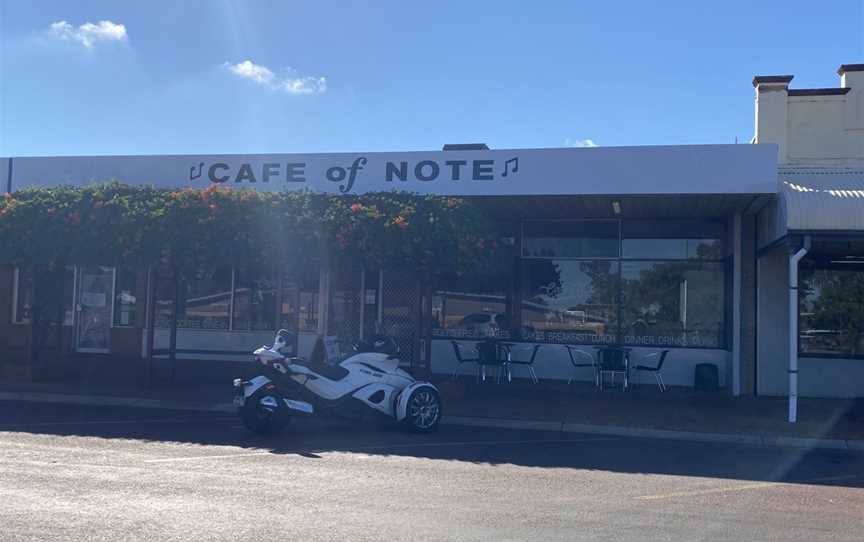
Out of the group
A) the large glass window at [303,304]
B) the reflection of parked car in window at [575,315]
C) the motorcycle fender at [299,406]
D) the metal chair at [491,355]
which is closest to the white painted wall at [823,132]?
the reflection of parked car in window at [575,315]

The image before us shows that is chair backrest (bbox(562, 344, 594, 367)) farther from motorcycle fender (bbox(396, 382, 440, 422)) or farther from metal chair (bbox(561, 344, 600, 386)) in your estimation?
motorcycle fender (bbox(396, 382, 440, 422))

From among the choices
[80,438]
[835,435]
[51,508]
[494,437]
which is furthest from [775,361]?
[51,508]

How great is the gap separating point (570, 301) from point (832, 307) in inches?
199

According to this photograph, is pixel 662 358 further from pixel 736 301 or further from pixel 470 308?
pixel 470 308

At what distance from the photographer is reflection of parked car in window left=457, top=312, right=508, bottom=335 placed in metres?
19.6

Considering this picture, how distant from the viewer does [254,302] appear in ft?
65.0

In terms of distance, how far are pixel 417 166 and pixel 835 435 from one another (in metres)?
8.55

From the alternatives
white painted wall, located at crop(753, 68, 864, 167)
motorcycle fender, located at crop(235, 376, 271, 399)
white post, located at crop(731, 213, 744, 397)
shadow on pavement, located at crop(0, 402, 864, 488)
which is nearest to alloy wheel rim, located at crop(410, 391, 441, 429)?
shadow on pavement, located at crop(0, 402, 864, 488)

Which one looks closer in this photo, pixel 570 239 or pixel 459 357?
pixel 459 357

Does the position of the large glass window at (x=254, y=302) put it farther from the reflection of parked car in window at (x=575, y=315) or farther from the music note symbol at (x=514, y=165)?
the reflection of parked car in window at (x=575, y=315)

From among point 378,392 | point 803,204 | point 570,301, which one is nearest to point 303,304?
point 570,301

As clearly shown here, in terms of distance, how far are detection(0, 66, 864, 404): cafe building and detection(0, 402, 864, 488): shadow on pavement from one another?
324 centimetres

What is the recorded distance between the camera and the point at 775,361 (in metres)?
17.7

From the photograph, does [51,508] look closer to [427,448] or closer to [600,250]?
[427,448]
